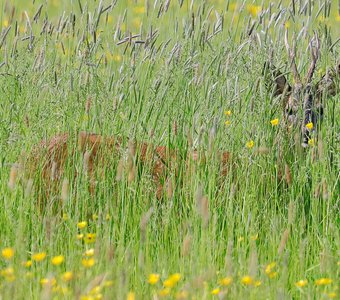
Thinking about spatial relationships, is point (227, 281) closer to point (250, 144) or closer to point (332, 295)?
point (332, 295)

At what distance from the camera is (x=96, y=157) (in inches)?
164

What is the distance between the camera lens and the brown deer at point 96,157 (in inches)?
162

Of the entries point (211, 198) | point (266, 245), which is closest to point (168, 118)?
point (211, 198)

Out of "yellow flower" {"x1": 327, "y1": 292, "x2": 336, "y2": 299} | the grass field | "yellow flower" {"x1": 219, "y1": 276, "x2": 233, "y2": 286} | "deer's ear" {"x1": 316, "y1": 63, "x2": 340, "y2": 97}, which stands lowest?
"yellow flower" {"x1": 327, "y1": 292, "x2": 336, "y2": 299}

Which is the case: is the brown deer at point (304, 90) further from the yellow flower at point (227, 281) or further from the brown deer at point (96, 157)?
the yellow flower at point (227, 281)

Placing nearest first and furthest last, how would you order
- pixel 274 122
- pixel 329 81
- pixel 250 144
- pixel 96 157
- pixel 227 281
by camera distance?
pixel 227 281, pixel 96 157, pixel 250 144, pixel 274 122, pixel 329 81

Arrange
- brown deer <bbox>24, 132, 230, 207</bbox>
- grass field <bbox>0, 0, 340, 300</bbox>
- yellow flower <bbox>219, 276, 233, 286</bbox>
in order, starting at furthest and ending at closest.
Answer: brown deer <bbox>24, 132, 230, 207</bbox>, grass field <bbox>0, 0, 340, 300</bbox>, yellow flower <bbox>219, 276, 233, 286</bbox>

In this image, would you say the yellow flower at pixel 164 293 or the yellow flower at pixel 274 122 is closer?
the yellow flower at pixel 164 293

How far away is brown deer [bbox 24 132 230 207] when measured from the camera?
13.5ft

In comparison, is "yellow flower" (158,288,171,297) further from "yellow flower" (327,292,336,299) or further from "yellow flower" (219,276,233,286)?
"yellow flower" (327,292,336,299)

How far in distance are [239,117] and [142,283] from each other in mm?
1624

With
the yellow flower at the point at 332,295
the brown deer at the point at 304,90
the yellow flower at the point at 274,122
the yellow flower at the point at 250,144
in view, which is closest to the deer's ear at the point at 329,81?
the brown deer at the point at 304,90

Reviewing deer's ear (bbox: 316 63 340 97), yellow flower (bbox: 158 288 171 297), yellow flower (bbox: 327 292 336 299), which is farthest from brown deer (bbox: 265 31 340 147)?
yellow flower (bbox: 158 288 171 297)

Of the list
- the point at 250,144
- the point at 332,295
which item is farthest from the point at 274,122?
the point at 332,295
